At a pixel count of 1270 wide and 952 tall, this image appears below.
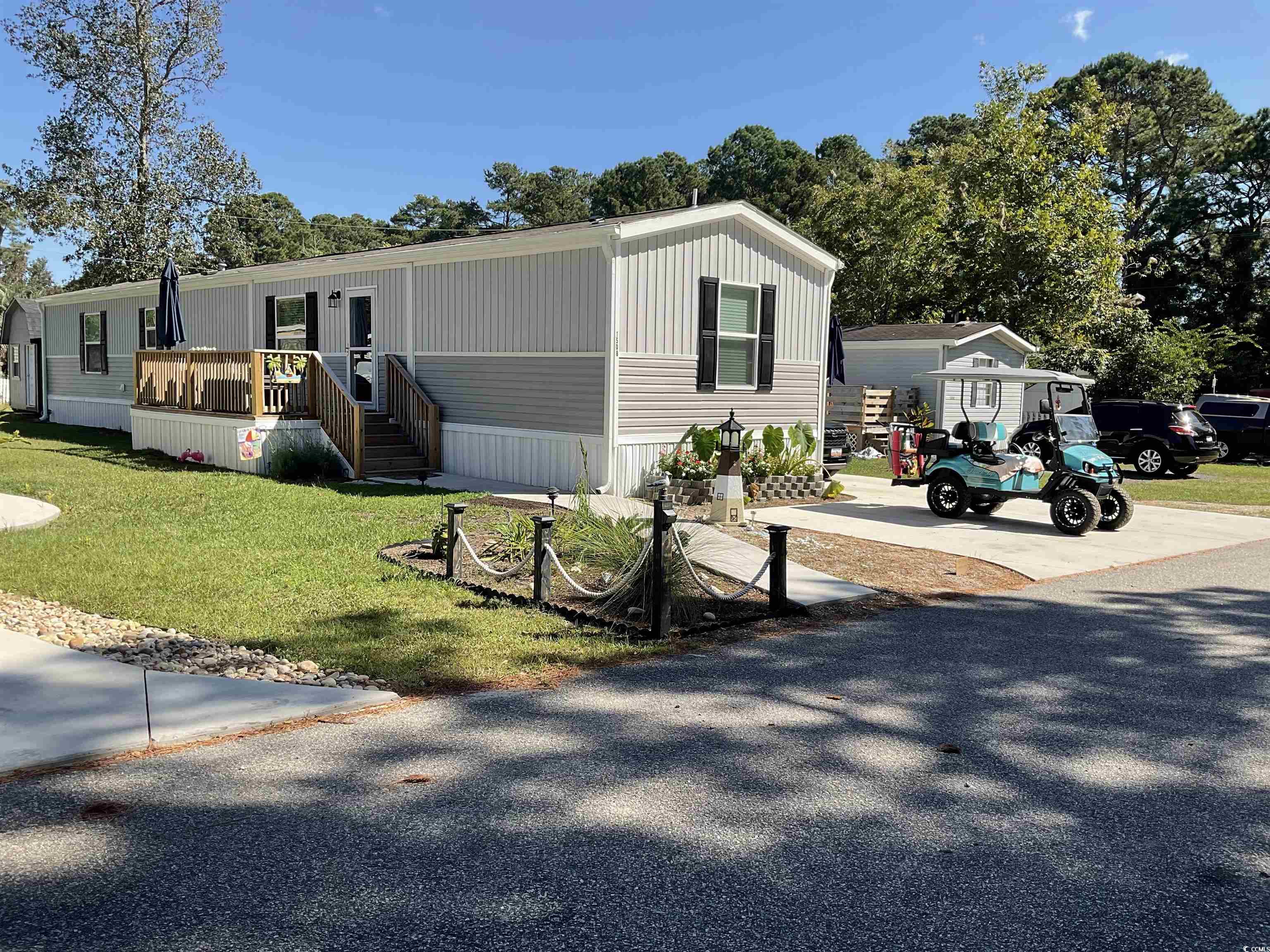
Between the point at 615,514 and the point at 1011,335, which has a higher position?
the point at 1011,335

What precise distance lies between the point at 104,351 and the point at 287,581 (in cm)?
1900

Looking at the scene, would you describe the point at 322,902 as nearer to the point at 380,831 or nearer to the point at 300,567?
the point at 380,831

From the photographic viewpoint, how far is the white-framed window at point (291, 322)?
17.8m

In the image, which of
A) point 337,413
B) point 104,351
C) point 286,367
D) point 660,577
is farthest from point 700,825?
point 104,351

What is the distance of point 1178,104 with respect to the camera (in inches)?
1780

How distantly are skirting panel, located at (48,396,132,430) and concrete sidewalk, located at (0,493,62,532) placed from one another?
11.0 metres

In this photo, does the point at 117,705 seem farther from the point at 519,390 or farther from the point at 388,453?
the point at 388,453

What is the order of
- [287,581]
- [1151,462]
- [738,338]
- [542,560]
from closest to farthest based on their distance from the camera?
1. [542,560]
2. [287,581]
3. [738,338]
4. [1151,462]

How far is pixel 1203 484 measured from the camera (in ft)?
59.1

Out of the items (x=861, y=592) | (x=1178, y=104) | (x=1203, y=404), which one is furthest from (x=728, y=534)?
(x=1178, y=104)

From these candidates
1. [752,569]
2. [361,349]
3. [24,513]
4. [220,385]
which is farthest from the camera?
[361,349]

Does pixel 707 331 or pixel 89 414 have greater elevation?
pixel 707 331

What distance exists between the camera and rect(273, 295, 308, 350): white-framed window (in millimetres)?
17828

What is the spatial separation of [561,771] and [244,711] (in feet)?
5.57
